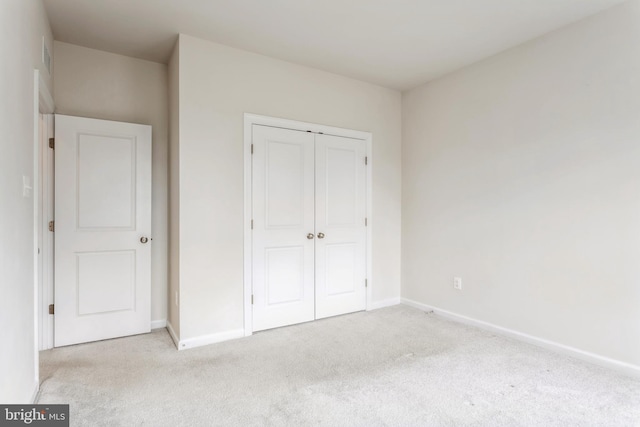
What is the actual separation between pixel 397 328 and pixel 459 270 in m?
0.90

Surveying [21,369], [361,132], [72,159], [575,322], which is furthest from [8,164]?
[575,322]

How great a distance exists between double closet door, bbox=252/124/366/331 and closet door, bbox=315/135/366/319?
0.01 metres

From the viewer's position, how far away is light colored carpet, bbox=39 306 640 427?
1.87 meters

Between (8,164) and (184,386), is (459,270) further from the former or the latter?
(8,164)

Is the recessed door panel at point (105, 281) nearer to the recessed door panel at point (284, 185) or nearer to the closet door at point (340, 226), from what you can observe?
the recessed door panel at point (284, 185)

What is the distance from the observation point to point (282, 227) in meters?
3.31

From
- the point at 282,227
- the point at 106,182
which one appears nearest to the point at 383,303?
the point at 282,227

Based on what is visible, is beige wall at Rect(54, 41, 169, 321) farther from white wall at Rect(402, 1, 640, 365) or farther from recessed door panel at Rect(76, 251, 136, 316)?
white wall at Rect(402, 1, 640, 365)

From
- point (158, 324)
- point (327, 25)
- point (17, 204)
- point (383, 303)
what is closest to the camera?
point (17, 204)

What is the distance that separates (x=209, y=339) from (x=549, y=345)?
2.85 meters

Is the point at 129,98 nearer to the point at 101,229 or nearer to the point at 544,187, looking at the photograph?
the point at 101,229

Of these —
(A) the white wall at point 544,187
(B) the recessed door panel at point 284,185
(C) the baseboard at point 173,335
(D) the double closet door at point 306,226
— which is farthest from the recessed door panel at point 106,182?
(A) the white wall at point 544,187

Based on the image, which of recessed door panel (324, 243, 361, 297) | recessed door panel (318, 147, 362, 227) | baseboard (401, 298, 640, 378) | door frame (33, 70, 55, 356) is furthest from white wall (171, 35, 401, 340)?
baseboard (401, 298, 640, 378)

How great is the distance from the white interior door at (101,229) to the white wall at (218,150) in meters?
0.59
